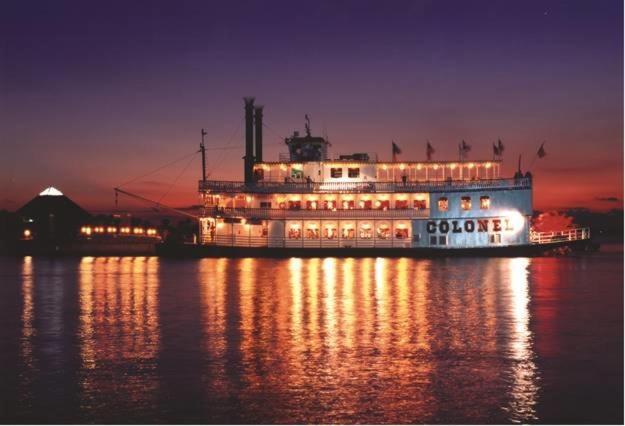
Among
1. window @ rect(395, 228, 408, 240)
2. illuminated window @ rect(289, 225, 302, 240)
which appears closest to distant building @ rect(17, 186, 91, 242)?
illuminated window @ rect(289, 225, 302, 240)

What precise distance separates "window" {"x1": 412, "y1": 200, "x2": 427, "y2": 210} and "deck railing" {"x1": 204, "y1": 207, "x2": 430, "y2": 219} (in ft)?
3.17

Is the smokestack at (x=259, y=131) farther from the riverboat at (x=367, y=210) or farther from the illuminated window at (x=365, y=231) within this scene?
the illuminated window at (x=365, y=231)

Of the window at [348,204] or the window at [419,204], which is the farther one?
the window at [348,204]

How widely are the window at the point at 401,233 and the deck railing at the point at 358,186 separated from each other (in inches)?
124

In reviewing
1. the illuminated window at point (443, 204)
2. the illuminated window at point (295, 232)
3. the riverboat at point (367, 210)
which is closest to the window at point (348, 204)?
the riverboat at point (367, 210)

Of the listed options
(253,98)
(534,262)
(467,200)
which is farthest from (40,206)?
(534,262)

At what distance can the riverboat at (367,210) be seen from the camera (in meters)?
58.0

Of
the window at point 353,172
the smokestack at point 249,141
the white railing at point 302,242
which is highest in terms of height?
the smokestack at point 249,141

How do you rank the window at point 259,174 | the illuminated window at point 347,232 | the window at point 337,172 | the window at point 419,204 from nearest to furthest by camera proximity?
1. the window at point 419,204
2. the illuminated window at point 347,232
3. the window at point 337,172
4. the window at point 259,174

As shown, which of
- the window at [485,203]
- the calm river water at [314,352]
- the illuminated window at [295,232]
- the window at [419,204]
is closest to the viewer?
the calm river water at [314,352]

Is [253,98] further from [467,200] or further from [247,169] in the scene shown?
[467,200]

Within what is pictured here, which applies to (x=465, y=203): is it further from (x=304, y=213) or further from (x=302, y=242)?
(x=302, y=242)

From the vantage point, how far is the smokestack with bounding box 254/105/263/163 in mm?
68562

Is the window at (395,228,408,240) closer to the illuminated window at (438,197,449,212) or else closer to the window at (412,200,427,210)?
the window at (412,200,427,210)
